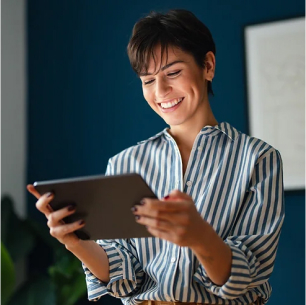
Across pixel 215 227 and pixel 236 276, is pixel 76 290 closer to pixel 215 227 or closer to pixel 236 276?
pixel 215 227

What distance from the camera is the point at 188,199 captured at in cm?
106

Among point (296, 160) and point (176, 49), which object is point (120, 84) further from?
point (176, 49)

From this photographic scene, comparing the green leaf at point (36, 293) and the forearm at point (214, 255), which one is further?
the green leaf at point (36, 293)

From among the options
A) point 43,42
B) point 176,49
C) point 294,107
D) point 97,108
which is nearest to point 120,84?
point 97,108

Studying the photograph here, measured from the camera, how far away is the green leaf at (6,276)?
2805 millimetres

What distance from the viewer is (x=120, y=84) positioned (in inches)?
120

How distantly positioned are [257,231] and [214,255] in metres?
0.18

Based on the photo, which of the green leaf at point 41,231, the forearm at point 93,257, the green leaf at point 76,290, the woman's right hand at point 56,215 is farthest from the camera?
the green leaf at point 41,231

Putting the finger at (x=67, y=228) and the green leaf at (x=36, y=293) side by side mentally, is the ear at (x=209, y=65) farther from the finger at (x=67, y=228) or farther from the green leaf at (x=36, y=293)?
the green leaf at (x=36, y=293)

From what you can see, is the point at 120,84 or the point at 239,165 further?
the point at 120,84

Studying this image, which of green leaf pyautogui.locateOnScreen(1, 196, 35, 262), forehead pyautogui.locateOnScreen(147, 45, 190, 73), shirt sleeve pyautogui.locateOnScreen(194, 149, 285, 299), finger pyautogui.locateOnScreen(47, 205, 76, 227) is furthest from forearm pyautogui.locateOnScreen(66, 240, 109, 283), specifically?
green leaf pyautogui.locateOnScreen(1, 196, 35, 262)

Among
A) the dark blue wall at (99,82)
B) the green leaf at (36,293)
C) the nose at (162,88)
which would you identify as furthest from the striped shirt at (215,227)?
the green leaf at (36,293)

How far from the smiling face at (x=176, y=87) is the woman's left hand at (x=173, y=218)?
1.28ft

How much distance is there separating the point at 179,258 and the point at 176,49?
0.50 metres
